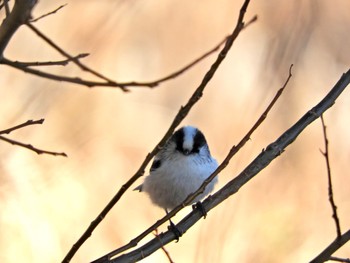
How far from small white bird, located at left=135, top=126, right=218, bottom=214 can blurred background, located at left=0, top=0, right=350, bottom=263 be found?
0.76 metres

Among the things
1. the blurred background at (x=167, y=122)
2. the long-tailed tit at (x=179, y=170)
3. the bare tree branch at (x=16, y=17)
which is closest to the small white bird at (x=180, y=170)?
the long-tailed tit at (x=179, y=170)

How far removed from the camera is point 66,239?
154 inches

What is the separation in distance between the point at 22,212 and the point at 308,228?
163cm

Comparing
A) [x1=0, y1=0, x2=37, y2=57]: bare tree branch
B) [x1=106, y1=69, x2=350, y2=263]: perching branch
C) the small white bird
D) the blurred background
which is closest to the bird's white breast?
the small white bird

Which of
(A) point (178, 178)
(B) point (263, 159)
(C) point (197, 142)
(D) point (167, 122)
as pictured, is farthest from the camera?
(D) point (167, 122)

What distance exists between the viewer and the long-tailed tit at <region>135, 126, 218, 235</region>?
2701 mm

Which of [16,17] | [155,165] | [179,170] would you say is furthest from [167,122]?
[16,17]

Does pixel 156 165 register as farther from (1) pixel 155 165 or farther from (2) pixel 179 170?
(2) pixel 179 170

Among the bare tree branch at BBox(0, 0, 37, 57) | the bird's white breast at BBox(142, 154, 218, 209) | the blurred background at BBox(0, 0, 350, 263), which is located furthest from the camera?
the blurred background at BBox(0, 0, 350, 263)

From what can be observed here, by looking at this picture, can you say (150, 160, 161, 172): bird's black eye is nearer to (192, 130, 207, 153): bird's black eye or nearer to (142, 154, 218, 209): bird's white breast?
(142, 154, 218, 209): bird's white breast

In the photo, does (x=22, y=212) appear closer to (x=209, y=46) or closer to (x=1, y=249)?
(x=1, y=249)

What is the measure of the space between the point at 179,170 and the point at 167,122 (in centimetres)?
166

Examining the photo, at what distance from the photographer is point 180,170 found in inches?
107

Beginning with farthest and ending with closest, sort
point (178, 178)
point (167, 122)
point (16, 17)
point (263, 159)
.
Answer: point (167, 122) → point (178, 178) → point (263, 159) → point (16, 17)
